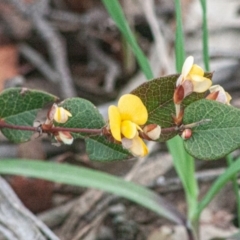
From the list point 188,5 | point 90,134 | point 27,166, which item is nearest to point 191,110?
point 90,134

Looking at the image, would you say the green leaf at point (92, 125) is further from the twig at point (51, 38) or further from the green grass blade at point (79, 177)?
the twig at point (51, 38)

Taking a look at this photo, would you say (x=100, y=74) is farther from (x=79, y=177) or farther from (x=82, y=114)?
(x=82, y=114)

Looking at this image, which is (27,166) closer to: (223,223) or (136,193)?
(136,193)

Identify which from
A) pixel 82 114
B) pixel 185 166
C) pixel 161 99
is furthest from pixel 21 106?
pixel 185 166

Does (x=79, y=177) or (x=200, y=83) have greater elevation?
(x=200, y=83)

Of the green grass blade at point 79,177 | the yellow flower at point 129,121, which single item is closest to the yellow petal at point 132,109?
the yellow flower at point 129,121
